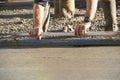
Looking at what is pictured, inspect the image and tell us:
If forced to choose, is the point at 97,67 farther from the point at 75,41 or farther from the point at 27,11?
the point at 27,11

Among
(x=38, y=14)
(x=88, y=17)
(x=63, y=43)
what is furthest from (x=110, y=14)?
(x=88, y=17)

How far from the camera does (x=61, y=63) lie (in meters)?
7.13

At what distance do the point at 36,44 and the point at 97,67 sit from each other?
6.58 feet

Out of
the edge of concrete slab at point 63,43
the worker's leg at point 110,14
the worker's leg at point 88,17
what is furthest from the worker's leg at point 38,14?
the edge of concrete slab at point 63,43

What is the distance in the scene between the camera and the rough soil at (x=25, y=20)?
9734 mm

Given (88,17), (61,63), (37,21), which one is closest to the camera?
(88,17)

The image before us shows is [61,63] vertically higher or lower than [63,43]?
lower

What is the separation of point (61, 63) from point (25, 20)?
365cm

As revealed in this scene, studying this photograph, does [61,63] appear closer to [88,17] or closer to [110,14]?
[110,14]

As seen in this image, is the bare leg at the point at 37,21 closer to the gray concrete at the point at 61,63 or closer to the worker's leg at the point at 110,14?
the gray concrete at the point at 61,63

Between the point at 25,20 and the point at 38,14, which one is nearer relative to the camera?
the point at 38,14

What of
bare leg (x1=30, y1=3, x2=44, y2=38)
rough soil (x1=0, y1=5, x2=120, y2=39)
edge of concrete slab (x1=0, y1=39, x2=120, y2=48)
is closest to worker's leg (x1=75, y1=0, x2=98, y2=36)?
bare leg (x1=30, y1=3, x2=44, y2=38)

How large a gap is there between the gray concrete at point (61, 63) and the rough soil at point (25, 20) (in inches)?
59.9

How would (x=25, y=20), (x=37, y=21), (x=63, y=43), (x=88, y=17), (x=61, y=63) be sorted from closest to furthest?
(x=88, y=17)
(x=37, y=21)
(x=61, y=63)
(x=63, y=43)
(x=25, y=20)
